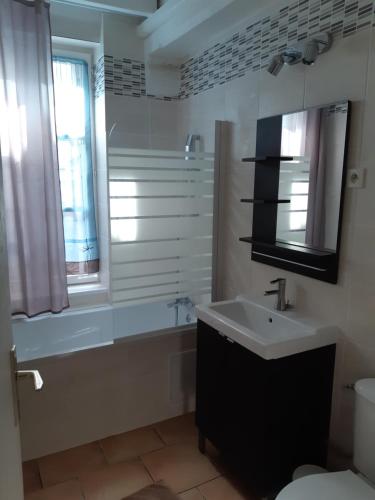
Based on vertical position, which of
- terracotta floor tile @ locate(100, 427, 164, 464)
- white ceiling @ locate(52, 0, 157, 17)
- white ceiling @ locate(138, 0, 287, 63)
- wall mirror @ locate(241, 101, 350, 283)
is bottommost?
terracotta floor tile @ locate(100, 427, 164, 464)

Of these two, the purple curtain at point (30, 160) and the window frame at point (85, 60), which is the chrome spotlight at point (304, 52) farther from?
the window frame at point (85, 60)

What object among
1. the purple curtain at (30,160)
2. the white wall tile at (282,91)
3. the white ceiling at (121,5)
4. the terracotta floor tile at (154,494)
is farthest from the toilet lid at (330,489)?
the white ceiling at (121,5)

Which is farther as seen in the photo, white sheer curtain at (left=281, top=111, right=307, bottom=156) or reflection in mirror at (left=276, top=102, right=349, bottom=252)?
white sheer curtain at (left=281, top=111, right=307, bottom=156)

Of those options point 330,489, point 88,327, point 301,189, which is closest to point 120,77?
point 301,189

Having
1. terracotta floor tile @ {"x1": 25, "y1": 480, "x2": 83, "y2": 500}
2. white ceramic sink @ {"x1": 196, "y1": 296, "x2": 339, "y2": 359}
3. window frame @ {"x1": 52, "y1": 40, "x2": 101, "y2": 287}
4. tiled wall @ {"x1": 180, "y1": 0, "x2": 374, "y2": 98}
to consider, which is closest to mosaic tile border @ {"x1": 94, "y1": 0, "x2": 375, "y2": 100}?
tiled wall @ {"x1": 180, "y1": 0, "x2": 374, "y2": 98}

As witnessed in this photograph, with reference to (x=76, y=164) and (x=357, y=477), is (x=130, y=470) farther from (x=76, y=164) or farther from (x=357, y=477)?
(x=76, y=164)

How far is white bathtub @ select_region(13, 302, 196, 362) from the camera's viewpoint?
94.0 inches

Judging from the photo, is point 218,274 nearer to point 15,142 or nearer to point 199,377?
point 199,377

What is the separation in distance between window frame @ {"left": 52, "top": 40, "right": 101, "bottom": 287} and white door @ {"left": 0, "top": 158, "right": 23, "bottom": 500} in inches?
84.6

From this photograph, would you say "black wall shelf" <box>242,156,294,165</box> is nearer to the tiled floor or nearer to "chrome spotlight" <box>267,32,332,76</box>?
"chrome spotlight" <box>267,32,332,76</box>

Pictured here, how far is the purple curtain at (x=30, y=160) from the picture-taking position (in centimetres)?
241

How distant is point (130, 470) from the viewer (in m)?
2.10

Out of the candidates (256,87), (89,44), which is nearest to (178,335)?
(256,87)

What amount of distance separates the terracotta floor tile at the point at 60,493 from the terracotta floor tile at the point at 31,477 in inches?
1.5
